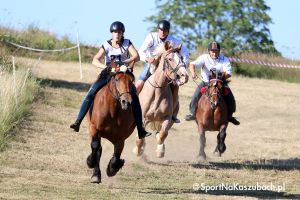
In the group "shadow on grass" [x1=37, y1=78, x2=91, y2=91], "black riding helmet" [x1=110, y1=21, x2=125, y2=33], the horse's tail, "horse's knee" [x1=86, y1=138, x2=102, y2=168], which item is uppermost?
"black riding helmet" [x1=110, y1=21, x2=125, y2=33]

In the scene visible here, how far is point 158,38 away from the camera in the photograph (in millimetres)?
17062

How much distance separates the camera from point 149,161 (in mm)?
17906

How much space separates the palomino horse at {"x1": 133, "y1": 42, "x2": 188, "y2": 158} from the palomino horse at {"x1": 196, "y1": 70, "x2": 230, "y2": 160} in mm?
1249

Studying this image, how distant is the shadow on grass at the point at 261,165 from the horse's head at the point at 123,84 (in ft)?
15.8

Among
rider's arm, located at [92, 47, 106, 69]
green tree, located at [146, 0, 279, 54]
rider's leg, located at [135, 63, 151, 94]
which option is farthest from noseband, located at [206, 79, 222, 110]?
green tree, located at [146, 0, 279, 54]

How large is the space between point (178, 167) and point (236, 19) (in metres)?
42.2

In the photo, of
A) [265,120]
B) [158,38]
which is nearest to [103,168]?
[158,38]

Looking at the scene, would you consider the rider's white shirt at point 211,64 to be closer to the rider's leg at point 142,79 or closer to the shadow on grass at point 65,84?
the rider's leg at point 142,79

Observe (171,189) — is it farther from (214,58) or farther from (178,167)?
(214,58)

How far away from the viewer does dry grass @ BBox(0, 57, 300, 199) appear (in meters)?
13.4

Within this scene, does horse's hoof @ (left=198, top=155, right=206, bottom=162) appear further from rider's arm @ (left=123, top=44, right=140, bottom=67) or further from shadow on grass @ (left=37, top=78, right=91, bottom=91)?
shadow on grass @ (left=37, top=78, right=91, bottom=91)

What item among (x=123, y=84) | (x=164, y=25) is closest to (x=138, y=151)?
(x=164, y=25)

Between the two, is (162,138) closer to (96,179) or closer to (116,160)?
(116,160)

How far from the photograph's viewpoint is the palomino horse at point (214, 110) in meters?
18.4
